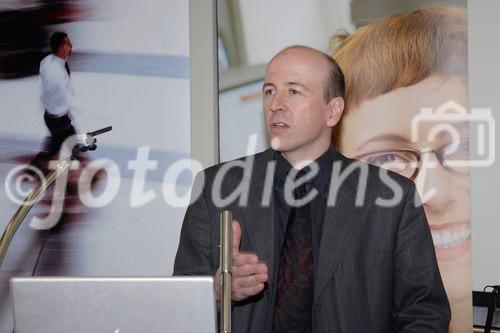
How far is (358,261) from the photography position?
2.28 m

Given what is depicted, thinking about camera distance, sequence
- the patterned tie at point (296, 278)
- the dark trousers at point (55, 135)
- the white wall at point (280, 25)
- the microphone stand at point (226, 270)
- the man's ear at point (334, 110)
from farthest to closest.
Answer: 1. the dark trousers at point (55, 135)
2. the white wall at point (280, 25)
3. the man's ear at point (334, 110)
4. the patterned tie at point (296, 278)
5. the microphone stand at point (226, 270)

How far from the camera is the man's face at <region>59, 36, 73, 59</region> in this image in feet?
10.5

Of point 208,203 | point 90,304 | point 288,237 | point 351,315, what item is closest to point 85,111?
point 208,203

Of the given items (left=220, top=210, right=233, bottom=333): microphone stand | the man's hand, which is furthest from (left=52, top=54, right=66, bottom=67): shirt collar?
(left=220, top=210, right=233, bottom=333): microphone stand

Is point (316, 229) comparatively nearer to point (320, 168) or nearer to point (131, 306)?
point (320, 168)

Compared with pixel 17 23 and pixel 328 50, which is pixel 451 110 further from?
pixel 17 23

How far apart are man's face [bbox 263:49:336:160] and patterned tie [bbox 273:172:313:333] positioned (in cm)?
26

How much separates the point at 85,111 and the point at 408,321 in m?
1.88

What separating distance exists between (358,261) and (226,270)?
1.12 m

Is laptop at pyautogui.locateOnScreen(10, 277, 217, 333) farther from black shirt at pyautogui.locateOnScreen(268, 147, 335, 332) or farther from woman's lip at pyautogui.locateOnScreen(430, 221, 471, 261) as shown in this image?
woman's lip at pyautogui.locateOnScreen(430, 221, 471, 261)

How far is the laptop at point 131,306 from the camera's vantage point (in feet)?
4.17

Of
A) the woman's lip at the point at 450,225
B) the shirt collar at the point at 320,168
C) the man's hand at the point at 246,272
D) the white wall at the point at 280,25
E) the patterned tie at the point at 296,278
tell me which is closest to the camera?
the man's hand at the point at 246,272

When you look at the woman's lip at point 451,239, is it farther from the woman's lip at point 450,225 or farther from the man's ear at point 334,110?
the man's ear at point 334,110

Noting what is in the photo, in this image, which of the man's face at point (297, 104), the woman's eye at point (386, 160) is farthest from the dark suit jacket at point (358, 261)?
the woman's eye at point (386, 160)
